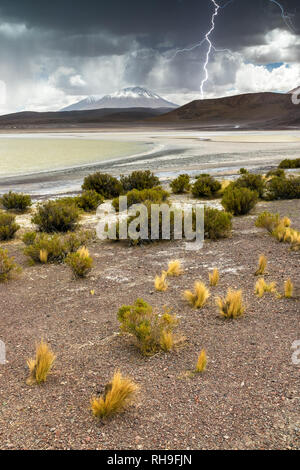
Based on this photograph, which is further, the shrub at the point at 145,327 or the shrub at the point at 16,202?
the shrub at the point at 16,202

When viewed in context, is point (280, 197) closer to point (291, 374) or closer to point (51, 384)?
point (291, 374)

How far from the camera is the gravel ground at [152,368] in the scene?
11.2 ft

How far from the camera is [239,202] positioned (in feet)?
37.9

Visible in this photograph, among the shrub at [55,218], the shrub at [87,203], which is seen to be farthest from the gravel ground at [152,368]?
the shrub at [87,203]

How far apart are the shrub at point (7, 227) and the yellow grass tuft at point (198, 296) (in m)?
5.89

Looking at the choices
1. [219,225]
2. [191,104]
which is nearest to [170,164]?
[219,225]

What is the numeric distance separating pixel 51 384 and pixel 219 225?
614cm

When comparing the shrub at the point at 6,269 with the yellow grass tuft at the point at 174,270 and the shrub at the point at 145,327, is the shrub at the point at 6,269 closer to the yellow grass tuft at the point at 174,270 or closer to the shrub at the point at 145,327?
the yellow grass tuft at the point at 174,270

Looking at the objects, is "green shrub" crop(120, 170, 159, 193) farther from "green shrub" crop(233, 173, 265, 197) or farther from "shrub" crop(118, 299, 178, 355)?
"shrub" crop(118, 299, 178, 355)

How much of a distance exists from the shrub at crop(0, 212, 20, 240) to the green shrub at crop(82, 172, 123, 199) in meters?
5.94

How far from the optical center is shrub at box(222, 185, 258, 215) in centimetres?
1160

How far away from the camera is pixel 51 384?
413cm

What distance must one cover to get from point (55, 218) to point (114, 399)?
762 centimetres

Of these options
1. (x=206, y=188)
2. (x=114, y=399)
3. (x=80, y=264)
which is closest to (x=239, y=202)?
(x=206, y=188)
